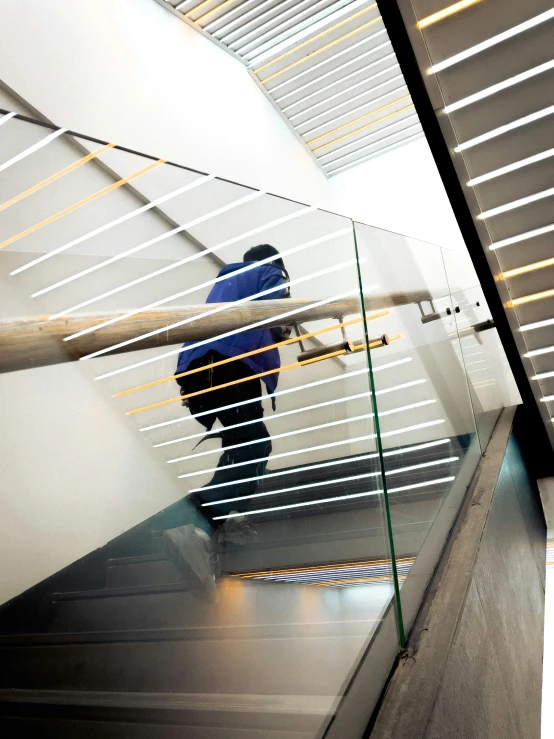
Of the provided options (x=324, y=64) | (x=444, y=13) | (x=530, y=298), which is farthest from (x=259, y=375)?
(x=324, y=64)

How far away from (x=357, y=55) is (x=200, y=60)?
80.3 inches

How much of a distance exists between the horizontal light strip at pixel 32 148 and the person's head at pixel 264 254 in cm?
54

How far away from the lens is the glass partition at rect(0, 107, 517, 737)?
0.86m

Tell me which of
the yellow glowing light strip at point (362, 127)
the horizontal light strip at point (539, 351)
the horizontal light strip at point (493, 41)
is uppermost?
the yellow glowing light strip at point (362, 127)

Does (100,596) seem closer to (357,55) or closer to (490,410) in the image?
(490,410)

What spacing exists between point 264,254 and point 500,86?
223 cm

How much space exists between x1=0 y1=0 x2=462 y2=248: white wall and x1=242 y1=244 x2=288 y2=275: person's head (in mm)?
3021

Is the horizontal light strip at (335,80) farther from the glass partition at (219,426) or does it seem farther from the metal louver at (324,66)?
the glass partition at (219,426)

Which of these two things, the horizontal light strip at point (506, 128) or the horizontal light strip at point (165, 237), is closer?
the horizontal light strip at point (165, 237)

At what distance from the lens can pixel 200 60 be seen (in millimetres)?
6508

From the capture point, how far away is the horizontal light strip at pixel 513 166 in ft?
10.9

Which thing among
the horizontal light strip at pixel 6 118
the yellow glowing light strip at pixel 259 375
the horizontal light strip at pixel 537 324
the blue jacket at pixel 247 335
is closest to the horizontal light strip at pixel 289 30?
the horizontal light strip at pixel 537 324

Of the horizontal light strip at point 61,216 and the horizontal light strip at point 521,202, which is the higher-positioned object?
the horizontal light strip at point 521,202

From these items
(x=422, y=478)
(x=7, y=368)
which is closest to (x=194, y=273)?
(x=7, y=368)
